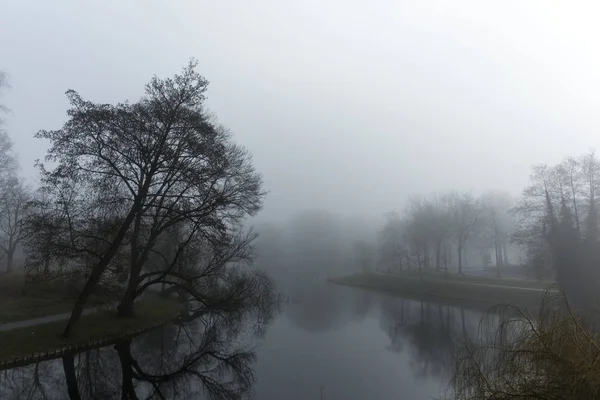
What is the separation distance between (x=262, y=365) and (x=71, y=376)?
24.2ft

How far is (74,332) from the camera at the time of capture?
20078 mm

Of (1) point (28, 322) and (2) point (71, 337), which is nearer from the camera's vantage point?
(2) point (71, 337)

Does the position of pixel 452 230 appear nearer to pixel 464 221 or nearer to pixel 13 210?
pixel 464 221

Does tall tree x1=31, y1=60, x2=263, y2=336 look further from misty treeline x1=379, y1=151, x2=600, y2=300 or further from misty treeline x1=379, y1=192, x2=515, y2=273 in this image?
misty treeline x1=379, y1=192, x2=515, y2=273

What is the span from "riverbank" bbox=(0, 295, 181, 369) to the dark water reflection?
646 millimetres

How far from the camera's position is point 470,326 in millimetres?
29531

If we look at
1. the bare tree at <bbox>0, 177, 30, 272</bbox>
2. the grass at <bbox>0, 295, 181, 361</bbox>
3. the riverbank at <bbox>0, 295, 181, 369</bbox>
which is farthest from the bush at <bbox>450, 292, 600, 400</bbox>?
the bare tree at <bbox>0, 177, 30, 272</bbox>

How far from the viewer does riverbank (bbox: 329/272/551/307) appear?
39.5 meters

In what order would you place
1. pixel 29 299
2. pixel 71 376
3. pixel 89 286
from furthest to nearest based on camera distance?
pixel 29 299 → pixel 89 286 → pixel 71 376

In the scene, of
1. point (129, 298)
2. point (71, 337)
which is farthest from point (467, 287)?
point (71, 337)

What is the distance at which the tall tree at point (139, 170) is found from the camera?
782 inches

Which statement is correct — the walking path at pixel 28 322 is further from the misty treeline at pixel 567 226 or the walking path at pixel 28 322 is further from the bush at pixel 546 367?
the misty treeline at pixel 567 226

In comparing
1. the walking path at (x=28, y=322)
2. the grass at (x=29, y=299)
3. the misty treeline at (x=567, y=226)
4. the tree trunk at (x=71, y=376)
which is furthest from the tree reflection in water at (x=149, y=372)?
the misty treeline at (x=567, y=226)

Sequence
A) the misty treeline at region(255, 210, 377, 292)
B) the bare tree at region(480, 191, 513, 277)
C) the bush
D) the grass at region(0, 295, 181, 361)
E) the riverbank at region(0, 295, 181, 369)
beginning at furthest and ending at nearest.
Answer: the misty treeline at region(255, 210, 377, 292) → the bare tree at region(480, 191, 513, 277) → the grass at region(0, 295, 181, 361) → the riverbank at region(0, 295, 181, 369) → the bush
